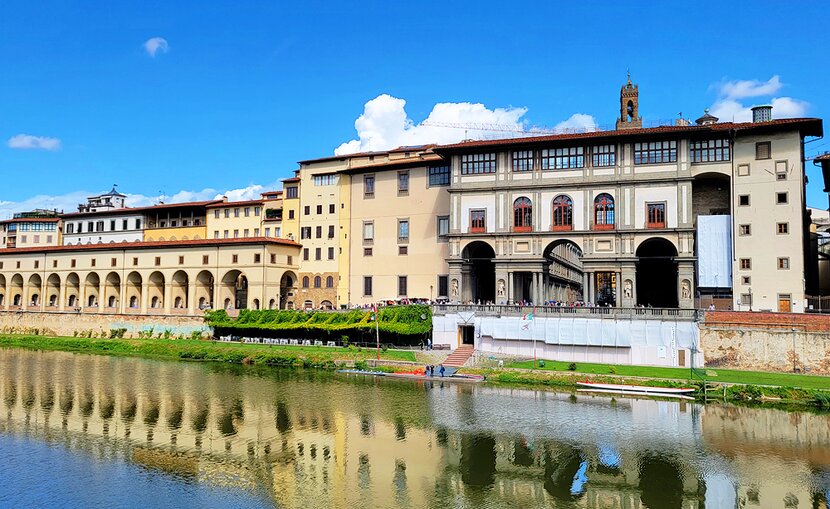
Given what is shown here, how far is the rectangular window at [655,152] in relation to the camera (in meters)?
52.7

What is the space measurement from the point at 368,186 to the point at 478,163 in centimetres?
1569

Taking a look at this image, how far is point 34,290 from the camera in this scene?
89.1 metres

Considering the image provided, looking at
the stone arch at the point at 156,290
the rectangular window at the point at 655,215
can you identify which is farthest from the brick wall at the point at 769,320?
the stone arch at the point at 156,290

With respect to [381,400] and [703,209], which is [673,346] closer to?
[703,209]

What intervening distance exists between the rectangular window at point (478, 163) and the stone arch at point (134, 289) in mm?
45328

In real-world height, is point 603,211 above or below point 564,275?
above

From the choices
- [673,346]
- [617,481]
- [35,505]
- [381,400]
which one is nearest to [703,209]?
[673,346]

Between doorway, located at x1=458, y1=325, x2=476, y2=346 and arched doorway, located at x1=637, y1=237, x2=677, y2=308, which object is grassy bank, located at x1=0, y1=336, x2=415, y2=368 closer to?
doorway, located at x1=458, y1=325, x2=476, y2=346

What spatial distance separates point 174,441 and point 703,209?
45338 mm

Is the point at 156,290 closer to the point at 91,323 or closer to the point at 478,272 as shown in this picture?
the point at 91,323

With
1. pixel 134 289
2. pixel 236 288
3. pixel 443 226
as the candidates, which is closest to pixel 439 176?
pixel 443 226

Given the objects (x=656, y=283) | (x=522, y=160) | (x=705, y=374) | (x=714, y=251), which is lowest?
(x=705, y=374)

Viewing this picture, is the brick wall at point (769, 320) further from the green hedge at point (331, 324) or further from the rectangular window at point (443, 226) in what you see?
the rectangular window at point (443, 226)

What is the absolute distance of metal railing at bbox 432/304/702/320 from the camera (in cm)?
4844
